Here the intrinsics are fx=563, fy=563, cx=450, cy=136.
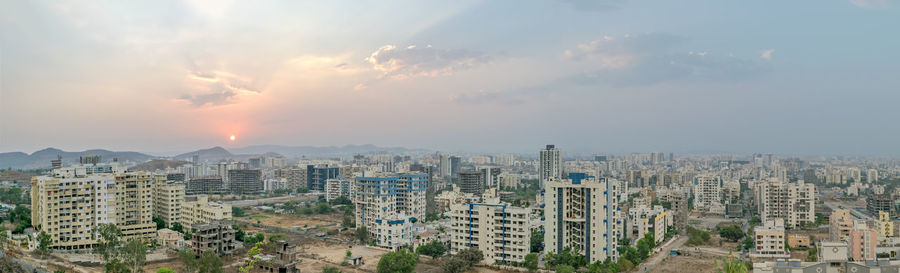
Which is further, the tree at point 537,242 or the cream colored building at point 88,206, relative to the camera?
the tree at point 537,242

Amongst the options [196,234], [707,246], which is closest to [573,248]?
[707,246]

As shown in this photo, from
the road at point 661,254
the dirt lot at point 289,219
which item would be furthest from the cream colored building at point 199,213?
the road at point 661,254

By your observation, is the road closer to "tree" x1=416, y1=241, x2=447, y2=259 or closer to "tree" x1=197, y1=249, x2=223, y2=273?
"tree" x1=416, y1=241, x2=447, y2=259

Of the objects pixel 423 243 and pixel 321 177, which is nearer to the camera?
pixel 423 243

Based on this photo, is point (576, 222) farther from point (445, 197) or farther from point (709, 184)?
point (709, 184)

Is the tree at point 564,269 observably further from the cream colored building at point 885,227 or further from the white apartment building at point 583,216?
the cream colored building at point 885,227

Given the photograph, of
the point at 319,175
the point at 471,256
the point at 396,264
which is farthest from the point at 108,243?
the point at 319,175

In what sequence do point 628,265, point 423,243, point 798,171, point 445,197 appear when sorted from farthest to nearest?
point 798,171 < point 445,197 < point 423,243 < point 628,265

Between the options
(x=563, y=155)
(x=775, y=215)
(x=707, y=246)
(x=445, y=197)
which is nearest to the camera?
(x=707, y=246)
